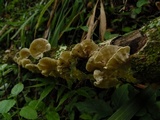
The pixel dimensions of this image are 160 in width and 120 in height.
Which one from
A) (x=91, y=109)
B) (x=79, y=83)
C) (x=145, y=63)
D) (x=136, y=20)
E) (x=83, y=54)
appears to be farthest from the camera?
(x=136, y=20)

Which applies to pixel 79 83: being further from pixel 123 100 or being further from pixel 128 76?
pixel 128 76

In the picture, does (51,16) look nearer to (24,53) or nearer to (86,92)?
(24,53)

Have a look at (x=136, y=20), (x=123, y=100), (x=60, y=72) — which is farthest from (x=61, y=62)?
(x=136, y=20)

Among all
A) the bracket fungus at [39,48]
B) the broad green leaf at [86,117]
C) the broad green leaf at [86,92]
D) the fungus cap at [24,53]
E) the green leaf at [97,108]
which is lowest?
the broad green leaf at [86,117]

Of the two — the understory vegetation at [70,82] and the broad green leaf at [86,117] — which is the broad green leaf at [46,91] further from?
the broad green leaf at [86,117]

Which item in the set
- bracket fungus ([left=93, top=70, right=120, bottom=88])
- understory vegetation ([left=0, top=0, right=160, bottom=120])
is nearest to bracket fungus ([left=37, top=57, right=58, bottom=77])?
understory vegetation ([left=0, top=0, right=160, bottom=120])

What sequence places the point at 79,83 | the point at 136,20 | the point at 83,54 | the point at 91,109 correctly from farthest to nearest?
the point at 136,20
the point at 79,83
the point at 83,54
the point at 91,109

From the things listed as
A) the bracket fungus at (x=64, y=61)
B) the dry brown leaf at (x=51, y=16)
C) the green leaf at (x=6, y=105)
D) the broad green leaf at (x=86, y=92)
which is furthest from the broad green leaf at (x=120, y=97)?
the dry brown leaf at (x=51, y=16)
